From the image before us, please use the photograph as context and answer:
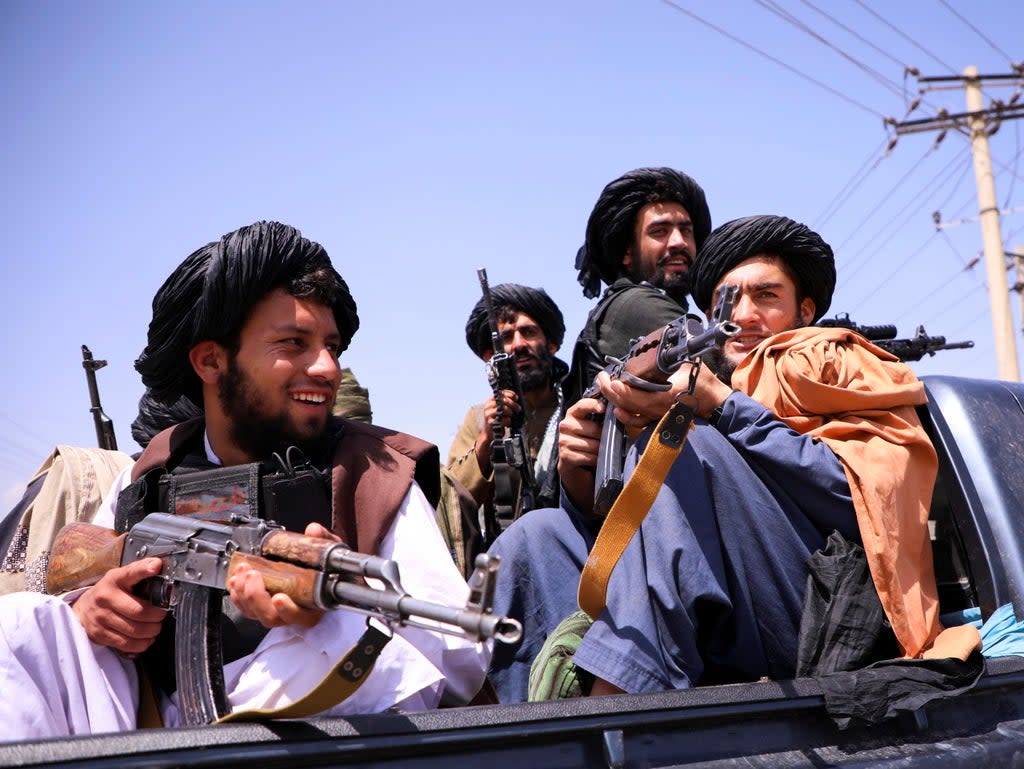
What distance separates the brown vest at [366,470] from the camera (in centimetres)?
259

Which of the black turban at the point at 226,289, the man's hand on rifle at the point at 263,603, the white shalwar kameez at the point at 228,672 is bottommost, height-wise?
the white shalwar kameez at the point at 228,672

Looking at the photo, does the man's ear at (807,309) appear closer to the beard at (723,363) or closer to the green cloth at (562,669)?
the beard at (723,363)

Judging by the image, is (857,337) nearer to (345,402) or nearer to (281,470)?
(281,470)

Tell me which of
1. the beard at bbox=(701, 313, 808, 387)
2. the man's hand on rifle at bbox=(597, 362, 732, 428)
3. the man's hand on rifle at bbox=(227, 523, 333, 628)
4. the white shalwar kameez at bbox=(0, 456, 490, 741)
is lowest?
the white shalwar kameez at bbox=(0, 456, 490, 741)

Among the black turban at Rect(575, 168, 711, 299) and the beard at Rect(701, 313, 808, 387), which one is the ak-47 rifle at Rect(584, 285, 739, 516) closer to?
the beard at Rect(701, 313, 808, 387)

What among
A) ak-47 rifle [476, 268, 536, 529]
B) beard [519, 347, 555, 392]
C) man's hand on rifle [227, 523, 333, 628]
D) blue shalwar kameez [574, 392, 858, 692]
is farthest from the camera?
beard [519, 347, 555, 392]

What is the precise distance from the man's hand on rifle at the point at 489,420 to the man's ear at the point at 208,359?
11.4 feet

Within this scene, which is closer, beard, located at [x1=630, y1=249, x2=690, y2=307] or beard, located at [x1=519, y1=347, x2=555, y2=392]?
beard, located at [x1=630, y1=249, x2=690, y2=307]

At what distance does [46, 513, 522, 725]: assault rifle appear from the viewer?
68.3 inches

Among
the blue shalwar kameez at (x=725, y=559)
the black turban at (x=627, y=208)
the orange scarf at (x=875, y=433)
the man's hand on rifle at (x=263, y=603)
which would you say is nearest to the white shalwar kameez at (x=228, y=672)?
the man's hand on rifle at (x=263, y=603)

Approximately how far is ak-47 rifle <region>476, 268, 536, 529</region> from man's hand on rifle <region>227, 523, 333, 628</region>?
3.78m

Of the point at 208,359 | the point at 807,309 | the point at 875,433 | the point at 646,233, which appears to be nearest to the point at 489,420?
the point at 646,233

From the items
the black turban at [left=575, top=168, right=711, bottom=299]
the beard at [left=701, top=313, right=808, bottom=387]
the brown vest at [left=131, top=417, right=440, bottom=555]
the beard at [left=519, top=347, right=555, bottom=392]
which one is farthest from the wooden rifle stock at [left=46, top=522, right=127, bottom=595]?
the beard at [left=519, top=347, right=555, bottom=392]

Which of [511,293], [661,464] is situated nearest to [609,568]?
[661,464]
